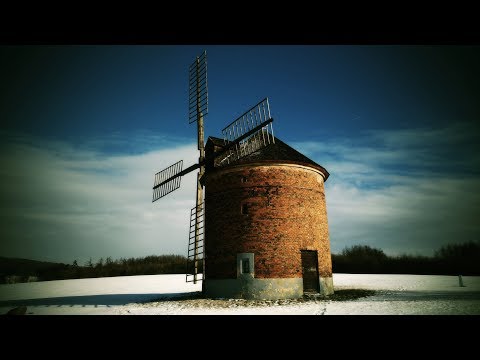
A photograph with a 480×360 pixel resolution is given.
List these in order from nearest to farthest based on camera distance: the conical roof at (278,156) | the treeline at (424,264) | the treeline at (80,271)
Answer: the conical roof at (278,156) < the treeline at (424,264) < the treeline at (80,271)

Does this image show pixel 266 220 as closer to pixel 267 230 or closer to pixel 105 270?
pixel 267 230

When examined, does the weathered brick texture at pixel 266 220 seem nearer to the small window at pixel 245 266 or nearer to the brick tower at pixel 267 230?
the brick tower at pixel 267 230

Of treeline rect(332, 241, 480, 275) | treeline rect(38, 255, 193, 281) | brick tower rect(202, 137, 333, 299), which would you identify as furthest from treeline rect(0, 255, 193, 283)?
brick tower rect(202, 137, 333, 299)

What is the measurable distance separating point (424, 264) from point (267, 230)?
36.7m

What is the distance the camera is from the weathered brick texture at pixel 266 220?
1419 centimetres

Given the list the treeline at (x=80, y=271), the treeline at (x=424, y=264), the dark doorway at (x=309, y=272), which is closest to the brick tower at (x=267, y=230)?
the dark doorway at (x=309, y=272)

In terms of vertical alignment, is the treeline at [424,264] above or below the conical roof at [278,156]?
below

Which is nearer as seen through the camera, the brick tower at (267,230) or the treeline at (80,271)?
the brick tower at (267,230)

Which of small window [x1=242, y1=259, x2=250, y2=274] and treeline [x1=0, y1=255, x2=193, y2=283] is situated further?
treeline [x1=0, y1=255, x2=193, y2=283]

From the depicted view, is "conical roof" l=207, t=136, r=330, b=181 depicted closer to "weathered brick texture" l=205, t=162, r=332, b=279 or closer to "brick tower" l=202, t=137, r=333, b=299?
"brick tower" l=202, t=137, r=333, b=299

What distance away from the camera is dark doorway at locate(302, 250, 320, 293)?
48.0ft
